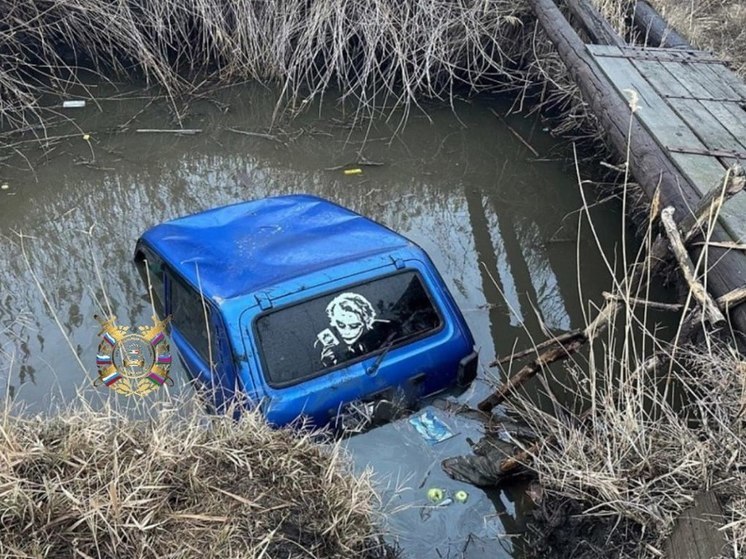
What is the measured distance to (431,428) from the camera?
465cm

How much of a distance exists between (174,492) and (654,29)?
24.8 feet

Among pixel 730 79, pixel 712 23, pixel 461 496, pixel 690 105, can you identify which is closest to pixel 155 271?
pixel 461 496

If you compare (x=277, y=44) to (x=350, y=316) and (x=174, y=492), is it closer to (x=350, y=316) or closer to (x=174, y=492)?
(x=350, y=316)

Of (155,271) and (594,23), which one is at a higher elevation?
(594,23)

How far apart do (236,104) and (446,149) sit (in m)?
3.15

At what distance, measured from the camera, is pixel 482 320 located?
20.7ft

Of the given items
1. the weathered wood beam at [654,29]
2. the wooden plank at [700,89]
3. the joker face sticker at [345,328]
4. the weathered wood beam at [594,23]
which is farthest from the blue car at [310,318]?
the weathered wood beam at [654,29]

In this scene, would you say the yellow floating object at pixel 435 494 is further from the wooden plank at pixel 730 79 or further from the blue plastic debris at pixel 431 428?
the wooden plank at pixel 730 79

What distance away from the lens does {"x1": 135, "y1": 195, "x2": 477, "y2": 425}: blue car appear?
4.25 metres

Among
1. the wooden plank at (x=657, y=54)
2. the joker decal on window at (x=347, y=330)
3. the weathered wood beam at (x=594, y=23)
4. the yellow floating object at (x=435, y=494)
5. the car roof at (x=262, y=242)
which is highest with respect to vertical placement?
the weathered wood beam at (x=594, y=23)

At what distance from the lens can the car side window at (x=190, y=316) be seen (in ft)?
15.1

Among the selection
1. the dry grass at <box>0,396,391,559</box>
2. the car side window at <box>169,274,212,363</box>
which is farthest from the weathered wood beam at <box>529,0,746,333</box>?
the car side window at <box>169,274,212,363</box>

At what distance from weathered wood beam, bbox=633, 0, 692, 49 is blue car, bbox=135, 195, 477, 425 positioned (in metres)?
4.62

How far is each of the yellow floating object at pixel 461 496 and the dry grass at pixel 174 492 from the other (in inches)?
36.5
